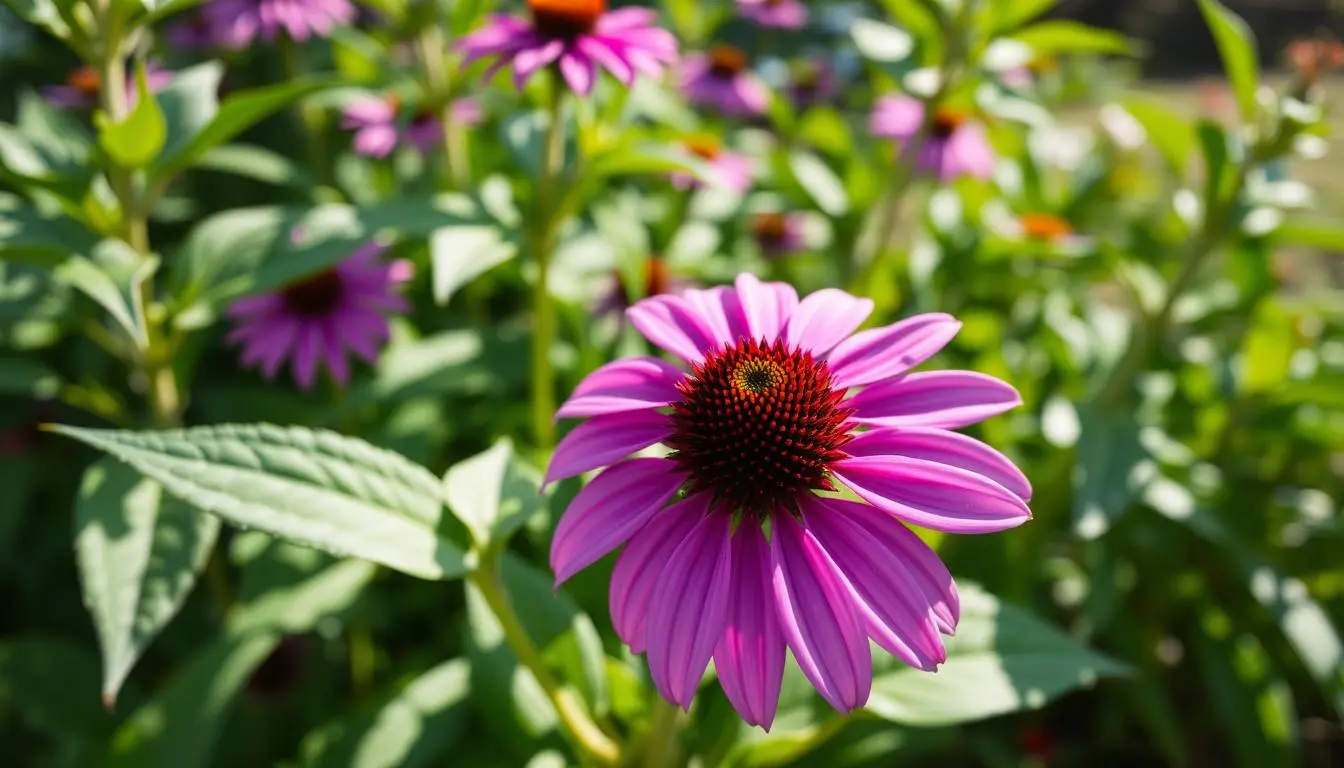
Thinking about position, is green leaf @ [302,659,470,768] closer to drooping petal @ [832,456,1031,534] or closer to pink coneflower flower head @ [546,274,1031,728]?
pink coneflower flower head @ [546,274,1031,728]

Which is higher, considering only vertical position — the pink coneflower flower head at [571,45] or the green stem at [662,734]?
the pink coneflower flower head at [571,45]

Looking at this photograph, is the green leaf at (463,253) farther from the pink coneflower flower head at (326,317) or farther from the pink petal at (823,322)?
the pink petal at (823,322)

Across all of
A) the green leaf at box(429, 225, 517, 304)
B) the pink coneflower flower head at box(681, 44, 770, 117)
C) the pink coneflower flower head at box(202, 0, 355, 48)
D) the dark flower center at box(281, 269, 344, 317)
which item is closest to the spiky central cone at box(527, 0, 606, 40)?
the green leaf at box(429, 225, 517, 304)

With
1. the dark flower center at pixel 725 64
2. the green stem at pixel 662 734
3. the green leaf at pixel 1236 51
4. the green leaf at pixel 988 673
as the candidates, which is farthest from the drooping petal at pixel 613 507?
the dark flower center at pixel 725 64

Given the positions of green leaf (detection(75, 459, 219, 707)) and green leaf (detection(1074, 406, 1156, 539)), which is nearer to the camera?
green leaf (detection(75, 459, 219, 707))

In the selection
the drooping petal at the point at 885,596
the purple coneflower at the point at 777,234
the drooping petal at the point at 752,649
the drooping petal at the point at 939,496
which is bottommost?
the purple coneflower at the point at 777,234

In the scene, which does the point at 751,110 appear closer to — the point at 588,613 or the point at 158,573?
the point at 588,613
